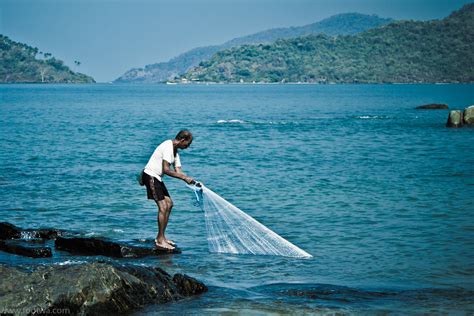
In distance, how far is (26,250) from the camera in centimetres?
1299

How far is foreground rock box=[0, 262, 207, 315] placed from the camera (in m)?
9.09

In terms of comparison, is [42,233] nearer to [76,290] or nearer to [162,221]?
[162,221]

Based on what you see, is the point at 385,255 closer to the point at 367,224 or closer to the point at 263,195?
the point at 367,224

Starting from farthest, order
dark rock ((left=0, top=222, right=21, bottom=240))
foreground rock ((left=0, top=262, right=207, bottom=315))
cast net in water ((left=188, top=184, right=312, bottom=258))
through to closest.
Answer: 1. dark rock ((left=0, top=222, right=21, bottom=240))
2. cast net in water ((left=188, top=184, right=312, bottom=258))
3. foreground rock ((left=0, top=262, right=207, bottom=315))

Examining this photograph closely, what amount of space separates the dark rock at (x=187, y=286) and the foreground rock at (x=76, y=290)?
20.3 inches

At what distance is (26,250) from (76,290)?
158 inches

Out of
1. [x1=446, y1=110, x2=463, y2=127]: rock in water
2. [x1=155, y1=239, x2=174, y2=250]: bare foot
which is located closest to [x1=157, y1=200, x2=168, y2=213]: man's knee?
[x1=155, y1=239, x2=174, y2=250]: bare foot

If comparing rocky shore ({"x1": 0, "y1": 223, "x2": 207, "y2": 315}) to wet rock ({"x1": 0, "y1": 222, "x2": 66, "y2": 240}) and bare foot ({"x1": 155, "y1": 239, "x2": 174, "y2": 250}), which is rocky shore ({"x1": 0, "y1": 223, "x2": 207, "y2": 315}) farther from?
wet rock ({"x1": 0, "y1": 222, "x2": 66, "y2": 240})

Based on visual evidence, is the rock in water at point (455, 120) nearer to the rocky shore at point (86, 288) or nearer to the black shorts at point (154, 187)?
the black shorts at point (154, 187)

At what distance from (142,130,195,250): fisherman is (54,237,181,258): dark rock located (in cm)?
48

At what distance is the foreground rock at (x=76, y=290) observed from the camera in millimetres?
9086

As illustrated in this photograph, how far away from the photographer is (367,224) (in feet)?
56.4

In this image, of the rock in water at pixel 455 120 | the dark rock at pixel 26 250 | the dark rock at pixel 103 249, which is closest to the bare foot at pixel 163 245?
the dark rock at pixel 103 249

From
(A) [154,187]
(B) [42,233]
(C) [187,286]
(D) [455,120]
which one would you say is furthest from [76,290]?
(D) [455,120]
